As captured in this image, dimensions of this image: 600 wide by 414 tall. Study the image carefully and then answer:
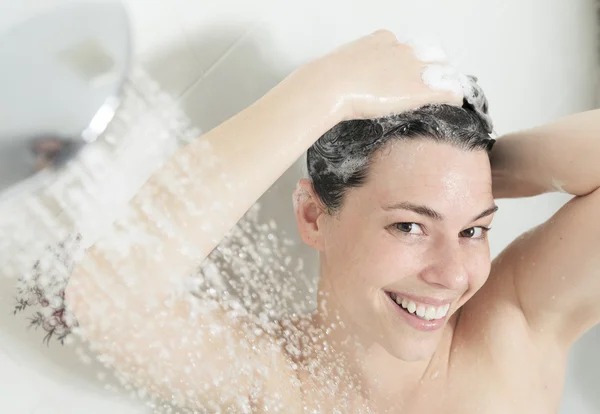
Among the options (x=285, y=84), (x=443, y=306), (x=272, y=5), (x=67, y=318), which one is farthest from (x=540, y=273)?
(x=67, y=318)

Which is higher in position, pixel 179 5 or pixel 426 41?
pixel 426 41

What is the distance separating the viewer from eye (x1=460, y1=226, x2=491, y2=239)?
0.95 metres

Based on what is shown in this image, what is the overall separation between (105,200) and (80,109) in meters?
0.22

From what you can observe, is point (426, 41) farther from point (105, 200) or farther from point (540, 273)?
point (105, 200)

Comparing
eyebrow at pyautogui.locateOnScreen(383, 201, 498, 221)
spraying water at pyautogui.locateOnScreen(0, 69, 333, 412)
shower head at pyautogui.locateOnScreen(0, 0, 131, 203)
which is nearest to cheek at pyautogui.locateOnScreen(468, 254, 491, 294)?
eyebrow at pyautogui.locateOnScreen(383, 201, 498, 221)

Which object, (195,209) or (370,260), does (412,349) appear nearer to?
(370,260)

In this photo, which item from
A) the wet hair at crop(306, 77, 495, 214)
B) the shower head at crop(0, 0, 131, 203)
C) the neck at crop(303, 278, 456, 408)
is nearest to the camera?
the shower head at crop(0, 0, 131, 203)

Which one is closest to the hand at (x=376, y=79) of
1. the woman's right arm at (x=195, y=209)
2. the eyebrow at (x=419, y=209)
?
the woman's right arm at (x=195, y=209)

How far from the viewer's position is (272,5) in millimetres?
1128

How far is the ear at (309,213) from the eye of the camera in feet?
3.29

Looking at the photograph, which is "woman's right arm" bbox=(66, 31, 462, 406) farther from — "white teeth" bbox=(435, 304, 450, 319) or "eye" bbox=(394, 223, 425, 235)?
"white teeth" bbox=(435, 304, 450, 319)

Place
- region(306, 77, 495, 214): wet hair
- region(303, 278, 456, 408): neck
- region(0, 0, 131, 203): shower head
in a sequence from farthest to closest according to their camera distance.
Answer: region(303, 278, 456, 408): neck
region(306, 77, 495, 214): wet hair
region(0, 0, 131, 203): shower head

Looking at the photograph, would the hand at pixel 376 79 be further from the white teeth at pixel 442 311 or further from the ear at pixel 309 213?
the white teeth at pixel 442 311

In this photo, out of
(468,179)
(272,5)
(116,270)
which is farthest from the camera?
(272,5)
